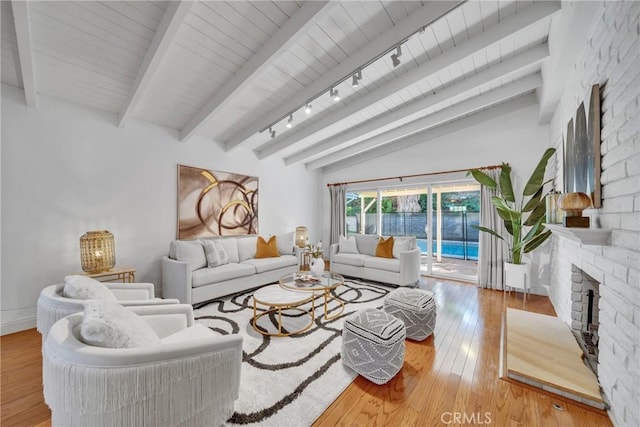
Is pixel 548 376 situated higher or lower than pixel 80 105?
lower

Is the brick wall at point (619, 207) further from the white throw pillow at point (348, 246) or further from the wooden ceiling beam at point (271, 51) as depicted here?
the white throw pillow at point (348, 246)

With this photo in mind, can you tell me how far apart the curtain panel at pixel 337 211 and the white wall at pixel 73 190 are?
3197 mm

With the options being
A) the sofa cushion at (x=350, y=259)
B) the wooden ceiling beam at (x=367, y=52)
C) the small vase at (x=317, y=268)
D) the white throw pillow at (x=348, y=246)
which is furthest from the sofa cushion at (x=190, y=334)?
the white throw pillow at (x=348, y=246)

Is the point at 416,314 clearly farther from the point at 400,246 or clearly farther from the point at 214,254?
the point at 214,254

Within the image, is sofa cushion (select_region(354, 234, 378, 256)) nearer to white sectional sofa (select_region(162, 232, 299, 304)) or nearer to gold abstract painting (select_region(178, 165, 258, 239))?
white sectional sofa (select_region(162, 232, 299, 304))

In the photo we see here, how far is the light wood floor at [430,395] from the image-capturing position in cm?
151

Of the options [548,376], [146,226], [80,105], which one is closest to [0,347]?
[146,226]

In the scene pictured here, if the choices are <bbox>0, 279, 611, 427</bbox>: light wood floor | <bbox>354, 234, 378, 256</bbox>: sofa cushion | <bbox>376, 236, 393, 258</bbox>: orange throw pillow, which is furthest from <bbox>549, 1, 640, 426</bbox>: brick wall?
<bbox>354, 234, 378, 256</bbox>: sofa cushion

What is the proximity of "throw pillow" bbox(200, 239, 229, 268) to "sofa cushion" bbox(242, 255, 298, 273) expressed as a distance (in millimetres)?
406

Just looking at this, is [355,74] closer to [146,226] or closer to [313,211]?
[146,226]

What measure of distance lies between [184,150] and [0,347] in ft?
9.79

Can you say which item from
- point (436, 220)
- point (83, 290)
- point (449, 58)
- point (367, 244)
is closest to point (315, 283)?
point (83, 290)

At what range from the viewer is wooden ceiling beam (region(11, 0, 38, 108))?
1.63m

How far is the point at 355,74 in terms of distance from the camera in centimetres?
260
